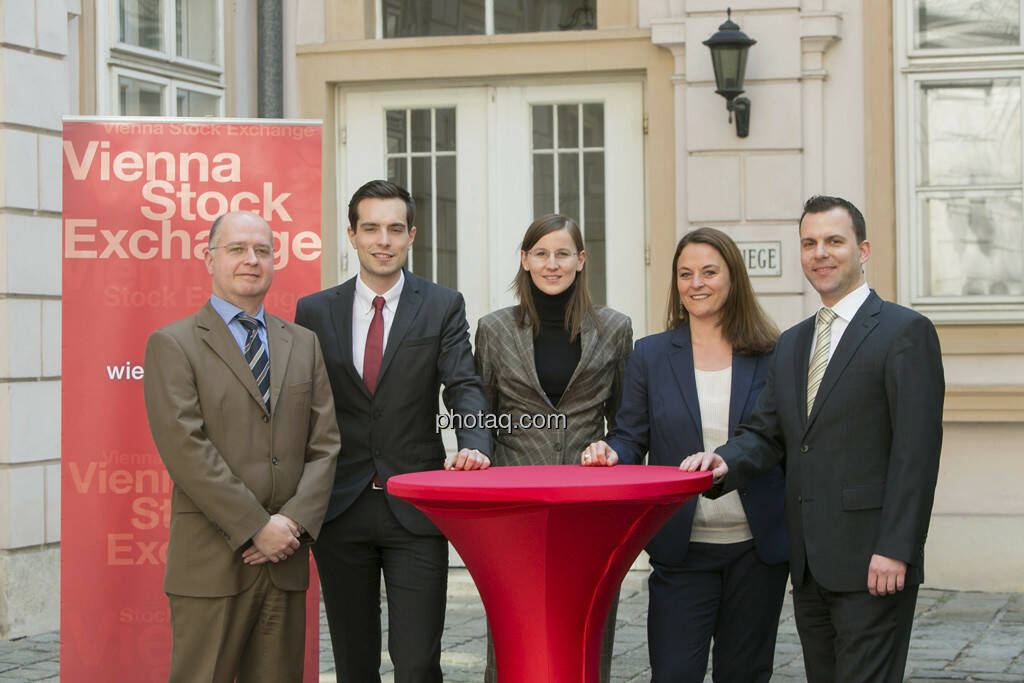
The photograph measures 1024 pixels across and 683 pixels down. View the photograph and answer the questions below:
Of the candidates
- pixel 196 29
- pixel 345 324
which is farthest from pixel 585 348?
pixel 196 29

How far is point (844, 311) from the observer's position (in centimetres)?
374

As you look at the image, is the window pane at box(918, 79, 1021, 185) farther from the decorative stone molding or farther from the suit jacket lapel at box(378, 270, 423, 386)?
the suit jacket lapel at box(378, 270, 423, 386)

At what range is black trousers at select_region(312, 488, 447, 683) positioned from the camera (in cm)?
411

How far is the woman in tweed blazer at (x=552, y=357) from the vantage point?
4273 millimetres

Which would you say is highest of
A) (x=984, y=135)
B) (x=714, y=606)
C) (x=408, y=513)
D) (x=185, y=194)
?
(x=984, y=135)

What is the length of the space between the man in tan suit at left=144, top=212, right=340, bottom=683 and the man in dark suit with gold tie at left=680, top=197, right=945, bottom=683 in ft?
3.77

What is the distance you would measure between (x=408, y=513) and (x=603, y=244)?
404 cm

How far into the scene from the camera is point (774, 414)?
12.6 feet

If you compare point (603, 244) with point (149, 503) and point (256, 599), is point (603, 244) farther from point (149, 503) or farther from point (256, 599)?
point (256, 599)

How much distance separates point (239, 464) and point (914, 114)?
5099mm

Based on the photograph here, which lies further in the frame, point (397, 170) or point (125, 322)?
point (397, 170)

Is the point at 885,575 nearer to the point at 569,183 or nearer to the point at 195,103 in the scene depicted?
the point at 569,183

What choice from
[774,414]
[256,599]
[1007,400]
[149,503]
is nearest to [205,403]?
[256,599]

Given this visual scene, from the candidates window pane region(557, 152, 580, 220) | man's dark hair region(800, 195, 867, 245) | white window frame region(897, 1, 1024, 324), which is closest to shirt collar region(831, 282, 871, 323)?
man's dark hair region(800, 195, 867, 245)
